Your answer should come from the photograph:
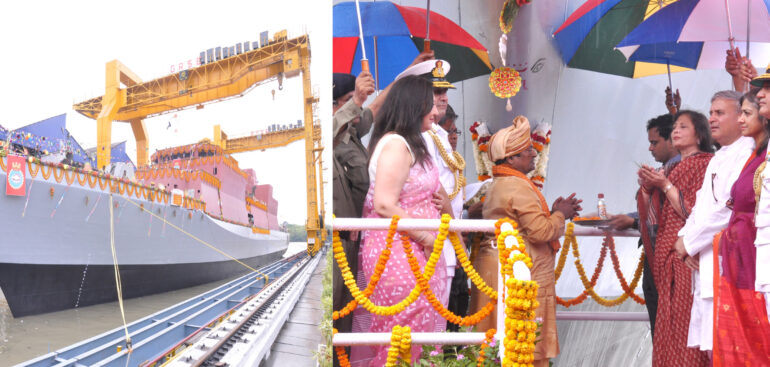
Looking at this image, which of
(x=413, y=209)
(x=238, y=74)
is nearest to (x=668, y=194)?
(x=413, y=209)

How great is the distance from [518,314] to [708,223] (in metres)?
1.02

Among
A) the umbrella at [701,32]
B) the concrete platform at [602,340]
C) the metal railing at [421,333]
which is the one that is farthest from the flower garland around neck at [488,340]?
the umbrella at [701,32]

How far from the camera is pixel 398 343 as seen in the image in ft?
7.84

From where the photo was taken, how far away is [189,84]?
2729 mm

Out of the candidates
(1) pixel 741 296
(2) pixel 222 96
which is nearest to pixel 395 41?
(2) pixel 222 96

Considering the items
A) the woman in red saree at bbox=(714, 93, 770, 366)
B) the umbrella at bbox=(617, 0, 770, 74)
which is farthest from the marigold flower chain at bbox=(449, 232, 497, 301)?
the umbrella at bbox=(617, 0, 770, 74)

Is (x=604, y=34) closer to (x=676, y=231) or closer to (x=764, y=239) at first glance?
(x=676, y=231)

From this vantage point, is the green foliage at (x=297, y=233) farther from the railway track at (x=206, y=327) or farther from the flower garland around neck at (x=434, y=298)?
the flower garland around neck at (x=434, y=298)

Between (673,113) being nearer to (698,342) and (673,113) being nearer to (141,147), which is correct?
(698,342)

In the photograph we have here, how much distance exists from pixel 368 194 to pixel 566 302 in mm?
1174

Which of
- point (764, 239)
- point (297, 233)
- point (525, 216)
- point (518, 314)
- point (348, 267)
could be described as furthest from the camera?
point (297, 233)

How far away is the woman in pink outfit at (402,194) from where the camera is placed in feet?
8.11

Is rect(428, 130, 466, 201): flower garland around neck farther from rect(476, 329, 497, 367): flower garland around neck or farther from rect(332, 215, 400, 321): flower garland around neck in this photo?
rect(476, 329, 497, 367): flower garland around neck

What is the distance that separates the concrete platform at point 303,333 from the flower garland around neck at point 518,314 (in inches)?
37.1
